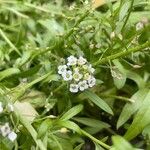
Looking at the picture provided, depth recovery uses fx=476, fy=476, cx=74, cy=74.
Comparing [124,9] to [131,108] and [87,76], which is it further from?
[131,108]

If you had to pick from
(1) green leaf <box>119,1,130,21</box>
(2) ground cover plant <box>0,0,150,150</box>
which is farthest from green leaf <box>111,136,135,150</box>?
(1) green leaf <box>119,1,130,21</box>

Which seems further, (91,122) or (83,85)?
(91,122)

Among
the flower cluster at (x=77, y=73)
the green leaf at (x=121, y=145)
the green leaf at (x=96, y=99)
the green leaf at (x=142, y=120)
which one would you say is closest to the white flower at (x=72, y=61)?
the flower cluster at (x=77, y=73)

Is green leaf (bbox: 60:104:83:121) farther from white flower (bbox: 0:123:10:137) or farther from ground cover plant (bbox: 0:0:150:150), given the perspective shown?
white flower (bbox: 0:123:10:137)

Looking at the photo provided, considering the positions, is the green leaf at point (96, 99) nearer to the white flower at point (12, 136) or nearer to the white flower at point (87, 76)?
the white flower at point (87, 76)

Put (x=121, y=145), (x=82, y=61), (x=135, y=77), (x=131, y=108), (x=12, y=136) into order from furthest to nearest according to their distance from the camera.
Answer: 1. (x=135, y=77)
2. (x=131, y=108)
3. (x=82, y=61)
4. (x=12, y=136)
5. (x=121, y=145)

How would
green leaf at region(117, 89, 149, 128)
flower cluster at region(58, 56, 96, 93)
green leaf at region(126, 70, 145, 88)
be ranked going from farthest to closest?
1. green leaf at region(126, 70, 145, 88)
2. green leaf at region(117, 89, 149, 128)
3. flower cluster at region(58, 56, 96, 93)

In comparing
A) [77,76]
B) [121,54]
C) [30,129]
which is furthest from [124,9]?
[30,129]
